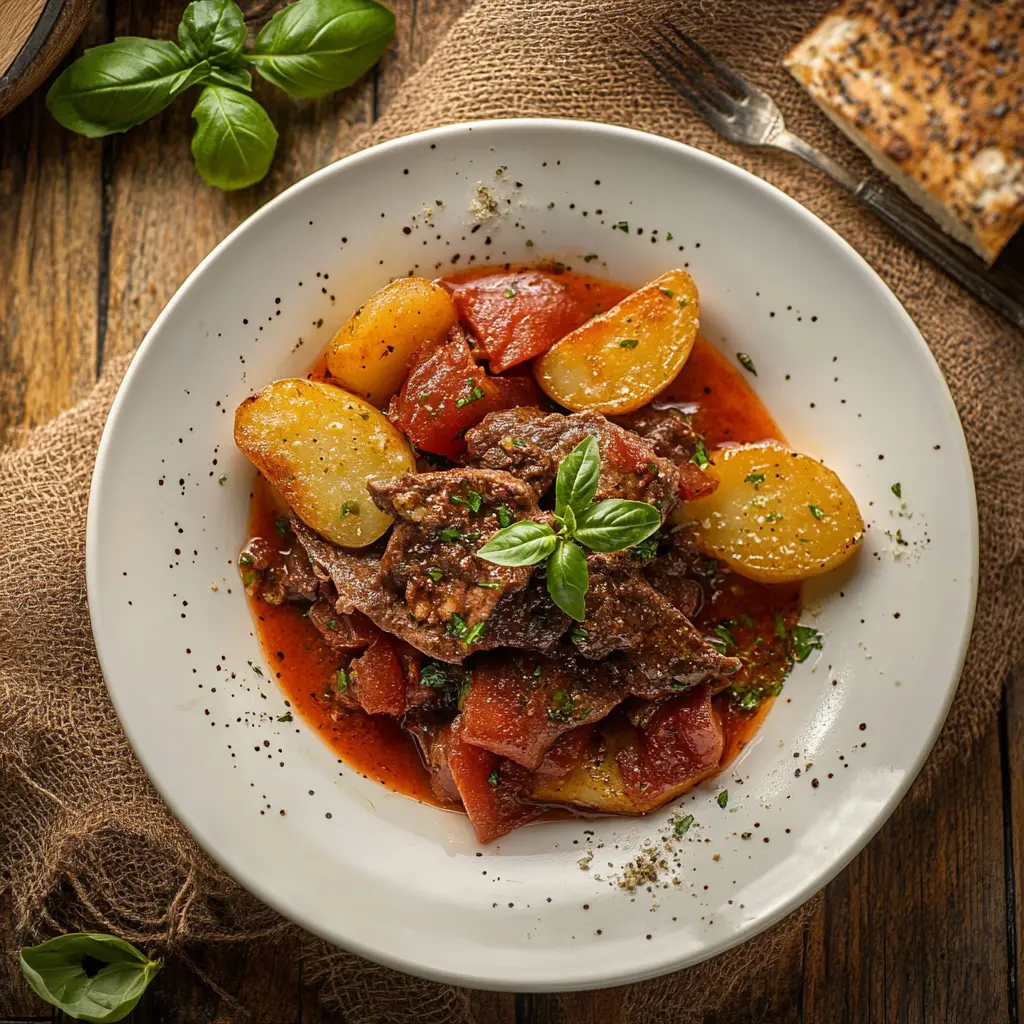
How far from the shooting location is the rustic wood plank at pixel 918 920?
3680 mm

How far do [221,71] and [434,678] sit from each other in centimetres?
245

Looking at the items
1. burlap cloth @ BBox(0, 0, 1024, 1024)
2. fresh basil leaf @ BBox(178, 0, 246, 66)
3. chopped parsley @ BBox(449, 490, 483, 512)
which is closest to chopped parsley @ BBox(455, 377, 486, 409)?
chopped parsley @ BBox(449, 490, 483, 512)

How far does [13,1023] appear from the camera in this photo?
3635mm

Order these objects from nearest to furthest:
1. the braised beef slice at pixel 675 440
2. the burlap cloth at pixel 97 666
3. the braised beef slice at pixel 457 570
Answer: the braised beef slice at pixel 457 570
the braised beef slice at pixel 675 440
the burlap cloth at pixel 97 666

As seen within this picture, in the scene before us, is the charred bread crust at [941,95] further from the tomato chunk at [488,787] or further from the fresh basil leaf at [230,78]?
the tomato chunk at [488,787]

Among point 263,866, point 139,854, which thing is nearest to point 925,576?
point 263,866

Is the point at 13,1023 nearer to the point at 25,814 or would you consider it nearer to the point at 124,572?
the point at 25,814

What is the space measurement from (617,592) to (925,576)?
108 centimetres

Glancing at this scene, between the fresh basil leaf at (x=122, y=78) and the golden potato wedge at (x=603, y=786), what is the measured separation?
2916mm

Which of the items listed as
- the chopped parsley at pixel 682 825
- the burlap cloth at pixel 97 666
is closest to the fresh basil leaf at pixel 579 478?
the chopped parsley at pixel 682 825

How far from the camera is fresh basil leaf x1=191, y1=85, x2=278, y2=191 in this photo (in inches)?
140

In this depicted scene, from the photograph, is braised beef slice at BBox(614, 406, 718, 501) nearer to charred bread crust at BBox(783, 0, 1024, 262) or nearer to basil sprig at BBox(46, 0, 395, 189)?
charred bread crust at BBox(783, 0, 1024, 262)

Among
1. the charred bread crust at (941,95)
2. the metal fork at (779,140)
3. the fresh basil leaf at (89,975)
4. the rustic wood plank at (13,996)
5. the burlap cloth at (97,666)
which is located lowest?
the rustic wood plank at (13,996)

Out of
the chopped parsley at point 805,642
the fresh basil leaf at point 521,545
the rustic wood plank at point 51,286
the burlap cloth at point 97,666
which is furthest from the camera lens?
the rustic wood plank at point 51,286
